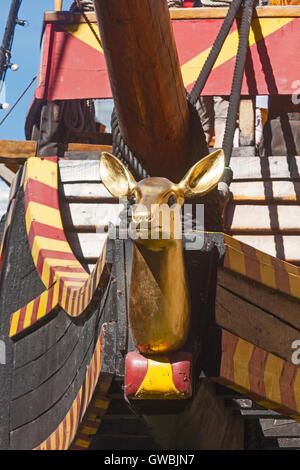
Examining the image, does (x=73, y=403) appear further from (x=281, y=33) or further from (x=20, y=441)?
(x=281, y=33)

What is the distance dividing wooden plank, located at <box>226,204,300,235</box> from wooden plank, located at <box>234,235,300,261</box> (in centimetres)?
4

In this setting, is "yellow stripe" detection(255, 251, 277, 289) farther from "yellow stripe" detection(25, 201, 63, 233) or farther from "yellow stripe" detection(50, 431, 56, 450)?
"yellow stripe" detection(25, 201, 63, 233)

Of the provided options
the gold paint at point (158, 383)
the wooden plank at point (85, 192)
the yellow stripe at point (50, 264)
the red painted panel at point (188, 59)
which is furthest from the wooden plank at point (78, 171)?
the gold paint at point (158, 383)

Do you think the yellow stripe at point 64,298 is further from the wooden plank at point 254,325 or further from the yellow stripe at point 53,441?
the wooden plank at point 254,325

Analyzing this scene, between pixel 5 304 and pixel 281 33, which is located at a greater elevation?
pixel 281 33

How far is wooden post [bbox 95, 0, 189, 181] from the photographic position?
3279 mm

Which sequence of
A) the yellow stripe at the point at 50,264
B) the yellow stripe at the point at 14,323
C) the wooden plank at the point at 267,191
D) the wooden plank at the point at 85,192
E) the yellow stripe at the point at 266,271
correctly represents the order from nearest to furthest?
the yellow stripe at the point at 266,271 → the yellow stripe at the point at 50,264 → the yellow stripe at the point at 14,323 → the wooden plank at the point at 267,191 → the wooden plank at the point at 85,192

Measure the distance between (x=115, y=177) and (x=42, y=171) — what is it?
222 centimetres

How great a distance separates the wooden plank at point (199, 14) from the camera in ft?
19.9

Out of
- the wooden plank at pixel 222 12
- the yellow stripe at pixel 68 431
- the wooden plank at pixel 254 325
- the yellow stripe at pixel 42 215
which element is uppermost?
the wooden plank at pixel 222 12

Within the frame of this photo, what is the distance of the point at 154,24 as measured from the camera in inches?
132

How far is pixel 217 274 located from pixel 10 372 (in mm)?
1642

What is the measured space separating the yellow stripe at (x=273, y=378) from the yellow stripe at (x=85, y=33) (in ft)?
10.0
